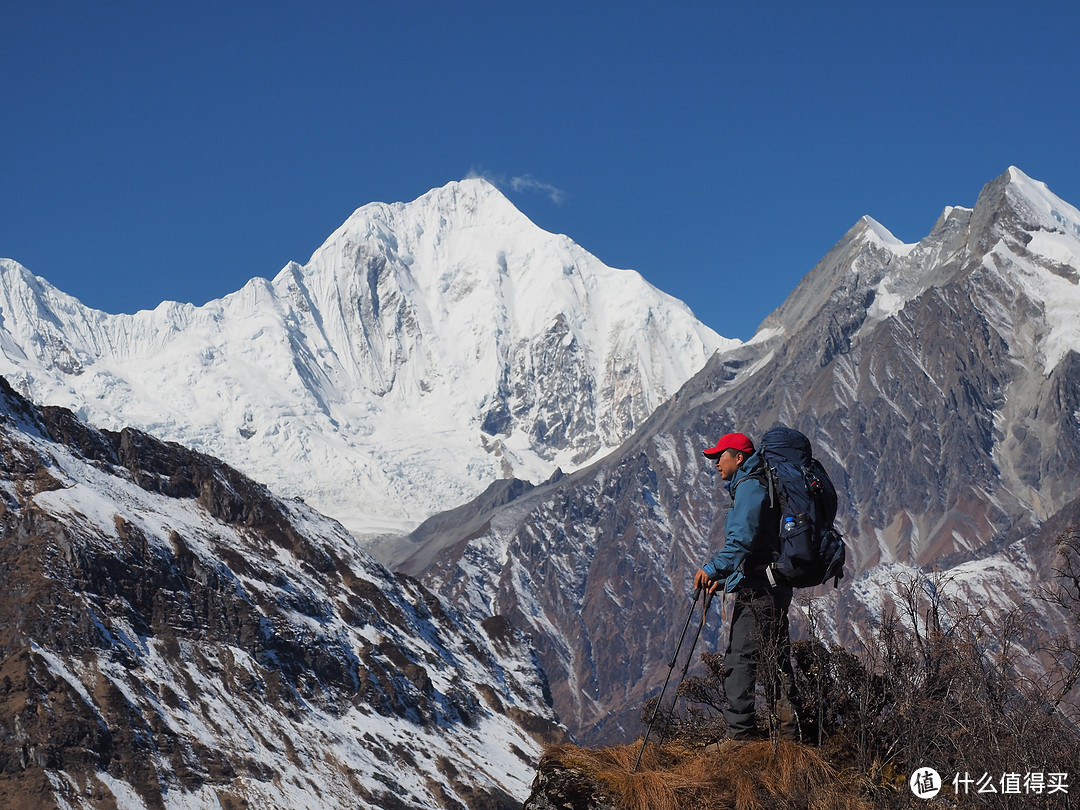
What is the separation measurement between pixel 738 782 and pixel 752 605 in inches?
85.4

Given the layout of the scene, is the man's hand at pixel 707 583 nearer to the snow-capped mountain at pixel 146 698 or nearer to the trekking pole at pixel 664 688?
the trekking pole at pixel 664 688

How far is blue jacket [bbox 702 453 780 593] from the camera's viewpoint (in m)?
15.8

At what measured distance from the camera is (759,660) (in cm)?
1617

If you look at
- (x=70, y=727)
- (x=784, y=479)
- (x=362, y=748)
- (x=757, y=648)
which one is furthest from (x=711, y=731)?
(x=362, y=748)

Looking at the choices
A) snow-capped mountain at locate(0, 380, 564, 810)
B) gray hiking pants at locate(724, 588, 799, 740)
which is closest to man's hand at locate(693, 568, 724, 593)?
gray hiking pants at locate(724, 588, 799, 740)

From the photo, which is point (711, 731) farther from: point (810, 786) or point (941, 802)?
point (941, 802)

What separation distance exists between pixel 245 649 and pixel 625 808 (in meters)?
189

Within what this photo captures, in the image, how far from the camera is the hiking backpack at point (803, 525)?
616 inches

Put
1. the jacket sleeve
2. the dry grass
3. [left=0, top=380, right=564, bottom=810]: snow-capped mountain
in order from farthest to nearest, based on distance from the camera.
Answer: [left=0, top=380, right=564, bottom=810]: snow-capped mountain < the jacket sleeve < the dry grass

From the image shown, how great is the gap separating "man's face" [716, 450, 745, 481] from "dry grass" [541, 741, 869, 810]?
11.2 feet

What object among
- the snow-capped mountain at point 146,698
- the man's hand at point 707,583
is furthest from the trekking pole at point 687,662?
the snow-capped mountain at point 146,698

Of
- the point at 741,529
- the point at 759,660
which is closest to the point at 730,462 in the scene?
the point at 741,529

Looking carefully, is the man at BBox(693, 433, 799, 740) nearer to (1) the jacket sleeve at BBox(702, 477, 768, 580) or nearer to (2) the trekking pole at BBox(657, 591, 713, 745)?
(1) the jacket sleeve at BBox(702, 477, 768, 580)

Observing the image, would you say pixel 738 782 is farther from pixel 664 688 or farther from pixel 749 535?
pixel 749 535
